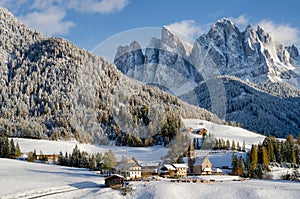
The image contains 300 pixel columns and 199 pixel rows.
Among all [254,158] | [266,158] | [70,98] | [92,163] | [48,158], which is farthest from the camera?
[70,98]

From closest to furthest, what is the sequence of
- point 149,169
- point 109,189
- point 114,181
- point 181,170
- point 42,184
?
point 109,189 → point 114,181 → point 42,184 → point 181,170 → point 149,169

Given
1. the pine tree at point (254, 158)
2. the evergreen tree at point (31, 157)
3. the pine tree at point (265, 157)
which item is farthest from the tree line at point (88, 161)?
the pine tree at point (265, 157)

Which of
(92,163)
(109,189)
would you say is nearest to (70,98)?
(92,163)

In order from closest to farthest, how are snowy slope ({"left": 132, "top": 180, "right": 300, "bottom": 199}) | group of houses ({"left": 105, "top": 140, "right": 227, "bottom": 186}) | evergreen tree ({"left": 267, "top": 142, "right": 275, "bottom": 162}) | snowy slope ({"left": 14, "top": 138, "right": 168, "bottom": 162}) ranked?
snowy slope ({"left": 132, "top": 180, "right": 300, "bottom": 199}) → group of houses ({"left": 105, "top": 140, "right": 227, "bottom": 186}) → evergreen tree ({"left": 267, "top": 142, "right": 275, "bottom": 162}) → snowy slope ({"left": 14, "top": 138, "right": 168, "bottom": 162})

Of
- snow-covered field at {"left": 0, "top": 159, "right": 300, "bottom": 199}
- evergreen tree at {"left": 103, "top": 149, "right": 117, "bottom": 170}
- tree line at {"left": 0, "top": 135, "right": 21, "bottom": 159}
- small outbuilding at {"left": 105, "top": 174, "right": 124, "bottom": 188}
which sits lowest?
snow-covered field at {"left": 0, "top": 159, "right": 300, "bottom": 199}

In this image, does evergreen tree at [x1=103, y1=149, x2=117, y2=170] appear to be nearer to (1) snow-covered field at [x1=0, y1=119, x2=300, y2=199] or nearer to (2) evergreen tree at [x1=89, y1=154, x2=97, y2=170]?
(2) evergreen tree at [x1=89, y1=154, x2=97, y2=170]

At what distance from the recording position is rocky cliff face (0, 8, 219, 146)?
5241 inches

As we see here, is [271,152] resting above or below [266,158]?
above

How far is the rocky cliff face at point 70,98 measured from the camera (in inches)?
5241

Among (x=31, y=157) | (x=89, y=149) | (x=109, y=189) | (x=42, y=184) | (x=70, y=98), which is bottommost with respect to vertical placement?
(x=109, y=189)

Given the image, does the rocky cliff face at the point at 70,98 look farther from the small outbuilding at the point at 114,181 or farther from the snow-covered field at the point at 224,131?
the small outbuilding at the point at 114,181

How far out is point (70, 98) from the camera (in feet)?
501

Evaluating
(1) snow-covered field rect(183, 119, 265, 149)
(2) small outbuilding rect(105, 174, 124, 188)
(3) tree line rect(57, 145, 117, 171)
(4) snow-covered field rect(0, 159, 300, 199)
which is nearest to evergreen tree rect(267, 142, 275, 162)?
(3) tree line rect(57, 145, 117, 171)

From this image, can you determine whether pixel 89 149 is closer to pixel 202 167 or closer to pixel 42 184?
pixel 202 167
